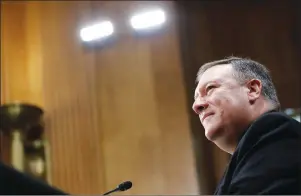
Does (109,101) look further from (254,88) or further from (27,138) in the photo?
(254,88)

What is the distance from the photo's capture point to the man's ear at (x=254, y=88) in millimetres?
1255

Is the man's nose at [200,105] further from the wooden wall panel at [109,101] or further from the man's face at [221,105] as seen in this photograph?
the wooden wall panel at [109,101]

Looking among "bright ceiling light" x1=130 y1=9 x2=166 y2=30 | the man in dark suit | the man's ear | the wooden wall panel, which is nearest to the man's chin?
the man in dark suit

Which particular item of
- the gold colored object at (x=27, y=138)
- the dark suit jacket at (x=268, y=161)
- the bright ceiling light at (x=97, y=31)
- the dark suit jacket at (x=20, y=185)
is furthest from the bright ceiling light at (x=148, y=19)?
the dark suit jacket at (x=20, y=185)

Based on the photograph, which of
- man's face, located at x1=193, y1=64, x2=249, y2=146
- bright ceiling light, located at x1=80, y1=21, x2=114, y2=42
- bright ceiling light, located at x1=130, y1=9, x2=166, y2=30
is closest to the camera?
man's face, located at x1=193, y1=64, x2=249, y2=146

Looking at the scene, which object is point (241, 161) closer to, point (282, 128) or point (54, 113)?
point (282, 128)

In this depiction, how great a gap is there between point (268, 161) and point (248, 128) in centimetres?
16

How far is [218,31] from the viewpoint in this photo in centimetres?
339

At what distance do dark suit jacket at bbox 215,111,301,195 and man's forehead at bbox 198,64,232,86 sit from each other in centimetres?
23

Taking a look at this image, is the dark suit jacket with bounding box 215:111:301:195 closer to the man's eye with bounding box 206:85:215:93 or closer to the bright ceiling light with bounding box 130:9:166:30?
the man's eye with bounding box 206:85:215:93

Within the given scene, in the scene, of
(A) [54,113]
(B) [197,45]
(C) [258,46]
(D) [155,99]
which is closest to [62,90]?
(A) [54,113]

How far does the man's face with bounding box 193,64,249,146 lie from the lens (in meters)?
1.20

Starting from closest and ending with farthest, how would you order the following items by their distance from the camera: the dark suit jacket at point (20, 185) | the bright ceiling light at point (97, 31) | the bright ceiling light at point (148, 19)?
the dark suit jacket at point (20, 185) < the bright ceiling light at point (148, 19) < the bright ceiling light at point (97, 31)

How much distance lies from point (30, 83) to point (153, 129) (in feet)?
2.71
